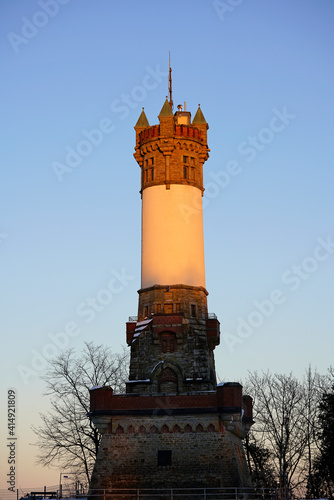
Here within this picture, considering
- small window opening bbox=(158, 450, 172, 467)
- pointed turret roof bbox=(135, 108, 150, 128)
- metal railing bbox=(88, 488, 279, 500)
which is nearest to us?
metal railing bbox=(88, 488, 279, 500)

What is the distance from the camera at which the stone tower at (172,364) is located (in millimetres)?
44719

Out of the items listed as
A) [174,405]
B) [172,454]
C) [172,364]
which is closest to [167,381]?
[172,364]

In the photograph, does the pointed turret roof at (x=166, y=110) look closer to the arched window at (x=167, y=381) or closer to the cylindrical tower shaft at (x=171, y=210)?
the cylindrical tower shaft at (x=171, y=210)

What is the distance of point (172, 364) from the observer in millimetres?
48688

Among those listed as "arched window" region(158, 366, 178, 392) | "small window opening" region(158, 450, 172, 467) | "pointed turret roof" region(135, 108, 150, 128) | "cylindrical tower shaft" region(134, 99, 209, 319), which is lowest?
"small window opening" region(158, 450, 172, 467)

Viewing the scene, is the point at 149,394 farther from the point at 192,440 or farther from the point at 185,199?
the point at 185,199

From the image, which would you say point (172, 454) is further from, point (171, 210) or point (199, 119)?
point (199, 119)

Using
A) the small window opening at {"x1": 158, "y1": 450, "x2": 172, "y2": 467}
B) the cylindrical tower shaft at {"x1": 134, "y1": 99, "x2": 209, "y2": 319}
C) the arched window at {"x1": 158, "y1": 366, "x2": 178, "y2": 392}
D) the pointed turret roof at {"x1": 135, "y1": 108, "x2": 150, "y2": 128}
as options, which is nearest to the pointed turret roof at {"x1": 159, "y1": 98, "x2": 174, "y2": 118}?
the cylindrical tower shaft at {"x1": 134, "y1": 99, "x2": 209, "y2": 319}

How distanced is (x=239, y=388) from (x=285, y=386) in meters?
18.6

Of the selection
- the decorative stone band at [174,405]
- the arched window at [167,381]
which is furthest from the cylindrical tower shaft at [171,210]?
the decorative stone band at [174,405]

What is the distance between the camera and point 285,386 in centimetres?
6306

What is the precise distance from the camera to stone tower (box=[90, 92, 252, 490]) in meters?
44.7

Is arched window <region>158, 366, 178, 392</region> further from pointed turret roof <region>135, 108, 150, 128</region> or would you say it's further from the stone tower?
pointed turret roof <region>135, 108, 150, 128</region>

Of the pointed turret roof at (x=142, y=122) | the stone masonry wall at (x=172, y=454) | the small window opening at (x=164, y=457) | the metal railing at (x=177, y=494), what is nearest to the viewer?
the metal railing at (x=177, y=494)
